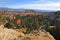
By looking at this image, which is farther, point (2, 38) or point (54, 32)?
point (54, 32)

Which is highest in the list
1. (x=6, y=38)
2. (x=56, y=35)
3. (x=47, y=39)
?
(x=6, y=38)

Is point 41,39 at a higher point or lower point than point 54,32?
higher

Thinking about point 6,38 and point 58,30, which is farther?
point 58,30

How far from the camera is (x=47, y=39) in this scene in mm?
10875

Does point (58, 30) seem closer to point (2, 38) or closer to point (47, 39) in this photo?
point (47, 39)

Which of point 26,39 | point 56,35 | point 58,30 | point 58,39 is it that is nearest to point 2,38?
point 26,39

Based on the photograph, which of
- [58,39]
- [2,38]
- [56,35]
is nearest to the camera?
[2,38]

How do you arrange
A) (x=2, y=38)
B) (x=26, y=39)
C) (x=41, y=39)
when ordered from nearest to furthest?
(x=2, y=38) → (x=26, y=39) → (x=41, y=39)

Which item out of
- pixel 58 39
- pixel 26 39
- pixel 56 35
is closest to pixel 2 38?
pixel 26 39

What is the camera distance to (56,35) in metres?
27.7

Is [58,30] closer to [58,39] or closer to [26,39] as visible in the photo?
[58,39]

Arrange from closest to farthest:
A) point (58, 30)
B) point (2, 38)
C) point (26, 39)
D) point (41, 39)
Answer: point (2, 38) < point (26, 39) < point (41, 39) < point (58, 30)

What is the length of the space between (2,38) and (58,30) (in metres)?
24.7

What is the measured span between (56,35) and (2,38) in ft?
71.8
